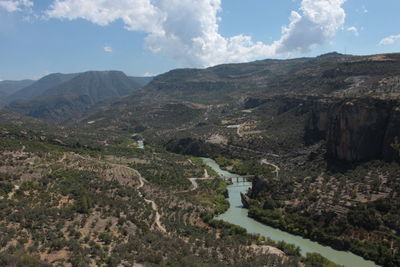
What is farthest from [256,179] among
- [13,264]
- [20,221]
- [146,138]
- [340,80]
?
[146,138]

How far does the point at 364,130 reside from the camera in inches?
3034

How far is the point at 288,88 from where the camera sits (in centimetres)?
18900

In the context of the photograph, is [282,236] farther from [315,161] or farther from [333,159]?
[315,161]

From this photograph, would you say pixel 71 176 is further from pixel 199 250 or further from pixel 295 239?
pixel 295 239

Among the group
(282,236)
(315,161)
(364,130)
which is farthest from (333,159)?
(282,236)

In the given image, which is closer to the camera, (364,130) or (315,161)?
(364,130)

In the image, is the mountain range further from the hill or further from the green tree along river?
the green tree along river

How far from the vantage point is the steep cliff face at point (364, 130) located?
7212 centimetres

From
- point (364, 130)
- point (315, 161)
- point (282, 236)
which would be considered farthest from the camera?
point (315, 161)

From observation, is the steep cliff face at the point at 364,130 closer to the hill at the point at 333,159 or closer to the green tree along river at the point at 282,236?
the hill at the point at 333,159

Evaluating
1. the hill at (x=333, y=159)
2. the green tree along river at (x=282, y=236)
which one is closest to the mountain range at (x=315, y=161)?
the hill at (x=333, y=159)

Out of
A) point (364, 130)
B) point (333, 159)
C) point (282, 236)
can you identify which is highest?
point (364, 130)

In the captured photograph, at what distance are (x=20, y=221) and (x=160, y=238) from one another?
16029 millimetres

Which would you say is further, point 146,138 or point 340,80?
point 146,138
